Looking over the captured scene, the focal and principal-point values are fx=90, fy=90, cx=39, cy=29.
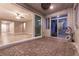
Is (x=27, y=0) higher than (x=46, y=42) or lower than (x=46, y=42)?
higher

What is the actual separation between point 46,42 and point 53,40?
0.39 meters

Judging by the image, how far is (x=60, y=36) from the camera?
121 inches

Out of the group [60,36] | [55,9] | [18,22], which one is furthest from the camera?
[18,22]

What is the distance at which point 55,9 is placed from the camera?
9.39 ft

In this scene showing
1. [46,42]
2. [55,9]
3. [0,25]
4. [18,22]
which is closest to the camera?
[55,9]

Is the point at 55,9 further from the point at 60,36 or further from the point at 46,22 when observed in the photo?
the point at 60,36

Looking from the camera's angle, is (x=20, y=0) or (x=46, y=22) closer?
(x=20, y=0)

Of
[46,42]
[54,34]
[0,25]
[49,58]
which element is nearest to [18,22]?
[0,25]

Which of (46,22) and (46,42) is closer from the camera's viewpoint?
(46,22)

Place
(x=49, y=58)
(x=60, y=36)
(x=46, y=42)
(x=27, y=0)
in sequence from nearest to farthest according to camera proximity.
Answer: (x=49, y=58) → (x=27, y=0) → (x=60, y=36) → (x=46, y=42)

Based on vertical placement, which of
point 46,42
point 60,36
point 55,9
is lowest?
point 46,42

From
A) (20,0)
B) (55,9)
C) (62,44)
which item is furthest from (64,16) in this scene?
(20,0)

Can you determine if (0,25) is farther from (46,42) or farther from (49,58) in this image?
(49,58)

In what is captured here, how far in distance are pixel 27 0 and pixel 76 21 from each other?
197 cm
